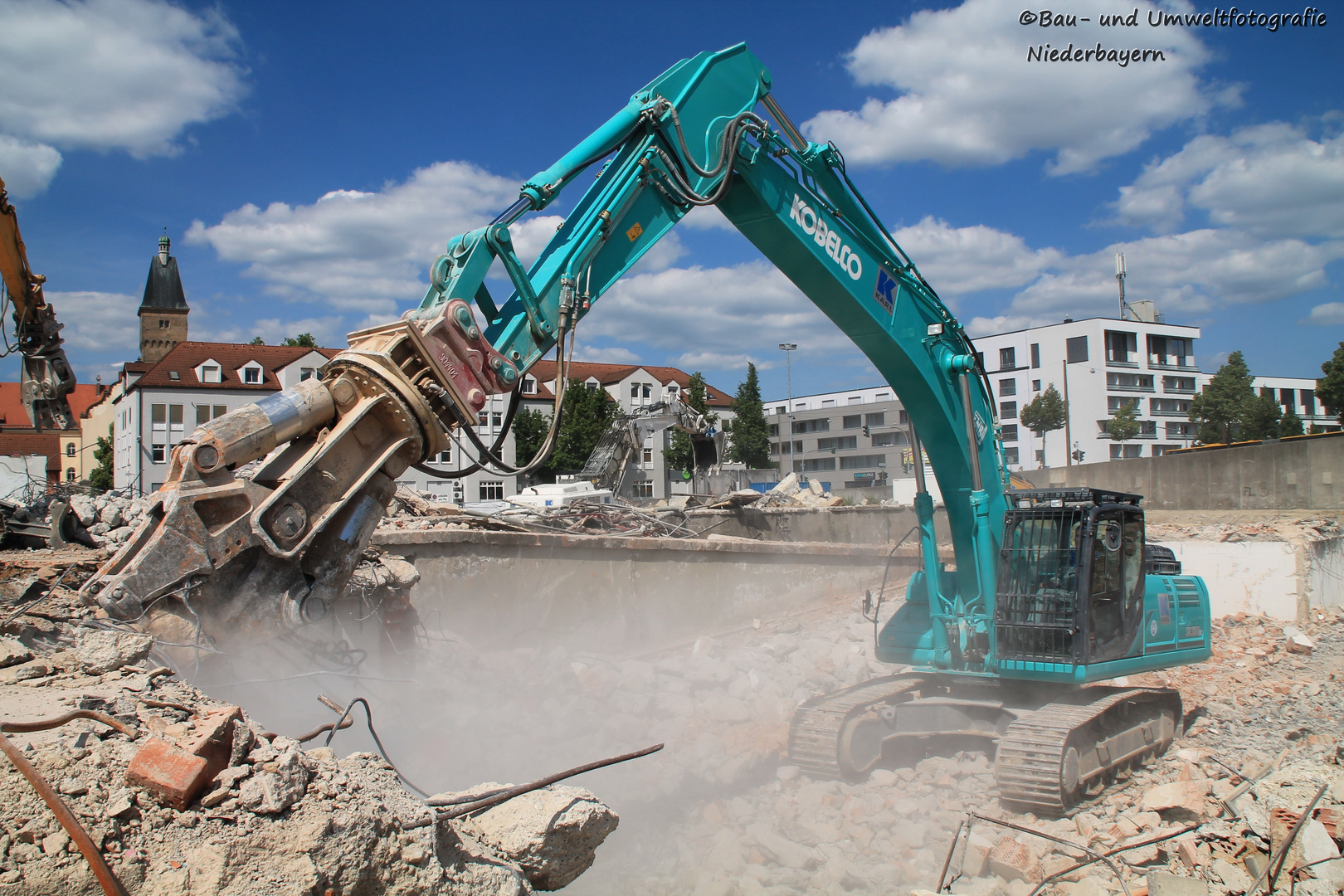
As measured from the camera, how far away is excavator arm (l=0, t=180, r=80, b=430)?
1169cm

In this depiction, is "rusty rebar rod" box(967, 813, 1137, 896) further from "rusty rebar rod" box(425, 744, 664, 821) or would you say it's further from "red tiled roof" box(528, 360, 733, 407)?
"red tiled roof" box(528, 360, 733, 407)

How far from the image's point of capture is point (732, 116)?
5.68 metres

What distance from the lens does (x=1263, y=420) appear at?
4666 centimetres

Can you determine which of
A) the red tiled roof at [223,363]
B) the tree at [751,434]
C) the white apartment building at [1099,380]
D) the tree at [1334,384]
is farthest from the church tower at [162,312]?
the tree at [1334,384]

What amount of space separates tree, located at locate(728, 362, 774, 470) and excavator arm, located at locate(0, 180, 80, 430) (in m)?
44.7

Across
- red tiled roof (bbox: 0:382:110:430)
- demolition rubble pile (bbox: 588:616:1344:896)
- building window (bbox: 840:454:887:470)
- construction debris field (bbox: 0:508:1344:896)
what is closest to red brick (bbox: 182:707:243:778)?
construction debris field (bbox: 0:508:1344:896)

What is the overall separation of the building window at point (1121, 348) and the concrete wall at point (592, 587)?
51582mm

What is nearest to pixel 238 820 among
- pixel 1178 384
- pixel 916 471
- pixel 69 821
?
pixel 69 821

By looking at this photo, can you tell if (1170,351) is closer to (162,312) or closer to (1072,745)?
(1072,745)

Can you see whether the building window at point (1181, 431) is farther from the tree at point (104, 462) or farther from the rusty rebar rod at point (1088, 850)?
the tree at point (104, 462)

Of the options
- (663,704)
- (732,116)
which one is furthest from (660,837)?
(732,116)

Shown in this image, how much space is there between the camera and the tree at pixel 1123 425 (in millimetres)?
52344

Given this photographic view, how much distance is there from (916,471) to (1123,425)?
2060 inches

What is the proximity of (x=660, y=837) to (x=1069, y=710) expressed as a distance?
10.5 feet
